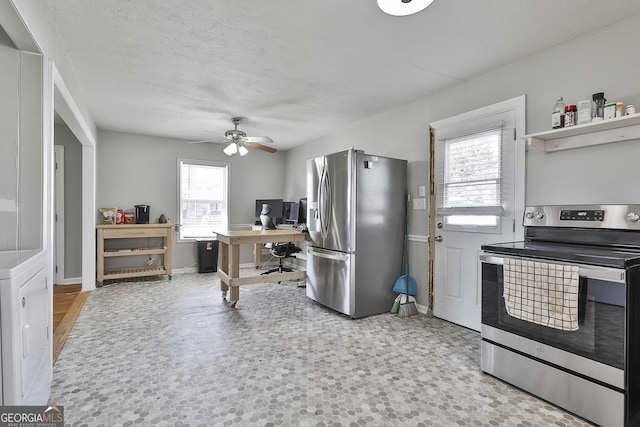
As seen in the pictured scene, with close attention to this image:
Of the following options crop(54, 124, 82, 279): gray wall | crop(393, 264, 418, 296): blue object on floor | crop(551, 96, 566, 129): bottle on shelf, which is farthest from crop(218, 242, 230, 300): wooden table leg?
crop(551, 96, 566, 129): bottle on shelf

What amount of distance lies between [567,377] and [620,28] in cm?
226

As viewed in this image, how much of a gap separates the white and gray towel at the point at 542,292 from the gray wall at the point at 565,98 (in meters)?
0.85

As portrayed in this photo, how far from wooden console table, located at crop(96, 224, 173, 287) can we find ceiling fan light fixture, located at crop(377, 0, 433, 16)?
4.41 meters

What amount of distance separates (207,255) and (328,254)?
286 centimetres

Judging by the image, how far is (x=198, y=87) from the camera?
3248 millimetres

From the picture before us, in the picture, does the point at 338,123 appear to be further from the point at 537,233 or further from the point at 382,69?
the point at 537,233

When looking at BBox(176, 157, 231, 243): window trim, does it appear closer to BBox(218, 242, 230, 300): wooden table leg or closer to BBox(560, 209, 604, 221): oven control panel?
BBox(218, 242, 230, 300): wooden table leg

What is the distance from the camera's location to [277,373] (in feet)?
7.02

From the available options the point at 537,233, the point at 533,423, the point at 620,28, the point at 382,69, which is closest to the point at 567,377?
the point at 533,423

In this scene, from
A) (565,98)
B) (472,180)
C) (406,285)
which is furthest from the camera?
(406,285)

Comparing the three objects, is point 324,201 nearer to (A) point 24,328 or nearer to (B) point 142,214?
(A) point 24,328

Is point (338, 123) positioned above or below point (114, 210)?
above

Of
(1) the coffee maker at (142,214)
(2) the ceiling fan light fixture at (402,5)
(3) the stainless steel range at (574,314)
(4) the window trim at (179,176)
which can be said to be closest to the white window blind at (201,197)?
(4) the window trim at (179,176)

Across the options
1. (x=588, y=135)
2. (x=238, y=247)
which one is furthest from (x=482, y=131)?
(x=238, y=247)
